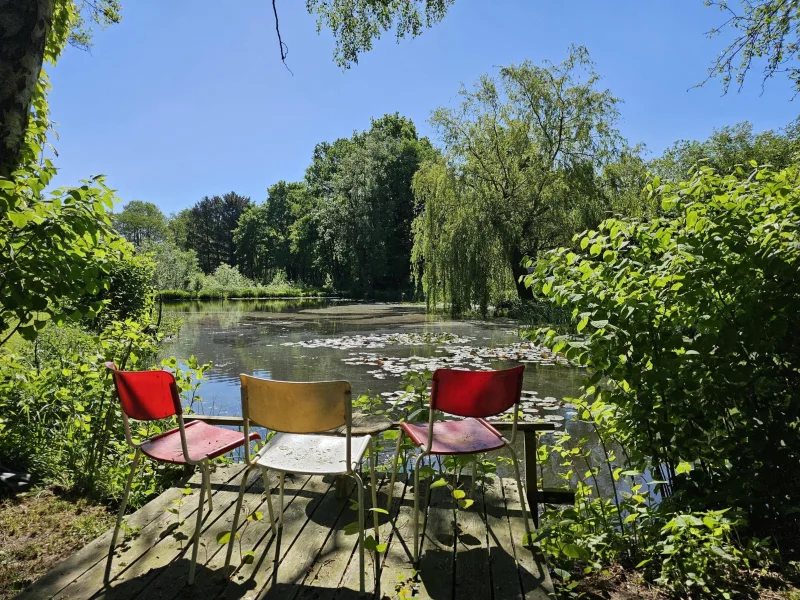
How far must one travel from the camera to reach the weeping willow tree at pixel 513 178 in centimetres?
1580

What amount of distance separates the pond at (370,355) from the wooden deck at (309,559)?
3.16 meters

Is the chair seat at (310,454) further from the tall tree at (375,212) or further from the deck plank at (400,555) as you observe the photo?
the tall tree at (375,212)

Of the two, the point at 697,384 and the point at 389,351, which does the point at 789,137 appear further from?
the point at 697,384

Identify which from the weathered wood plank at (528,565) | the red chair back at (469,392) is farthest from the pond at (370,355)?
the red chair back at (469,392)

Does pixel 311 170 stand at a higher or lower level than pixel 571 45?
higher

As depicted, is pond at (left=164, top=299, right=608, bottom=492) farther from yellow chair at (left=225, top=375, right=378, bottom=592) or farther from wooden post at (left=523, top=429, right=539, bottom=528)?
yellow chair at (left=225, top=375, right=378, bottom=592)

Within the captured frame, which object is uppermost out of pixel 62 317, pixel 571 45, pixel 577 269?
pixel 571 45

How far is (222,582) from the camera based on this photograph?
6.66ft

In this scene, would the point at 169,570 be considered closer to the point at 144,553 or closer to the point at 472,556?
the point at 144,553

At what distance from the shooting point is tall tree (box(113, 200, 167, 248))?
211 feet

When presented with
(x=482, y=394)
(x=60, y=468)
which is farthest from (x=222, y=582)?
(x=60, y=468)

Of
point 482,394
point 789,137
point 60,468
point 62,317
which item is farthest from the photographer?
point 789,137

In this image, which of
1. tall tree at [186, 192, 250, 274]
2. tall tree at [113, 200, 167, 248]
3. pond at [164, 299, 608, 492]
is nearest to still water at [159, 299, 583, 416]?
pond at [164, 299, 608, 492]

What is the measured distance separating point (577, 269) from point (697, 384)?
2.56 feet
